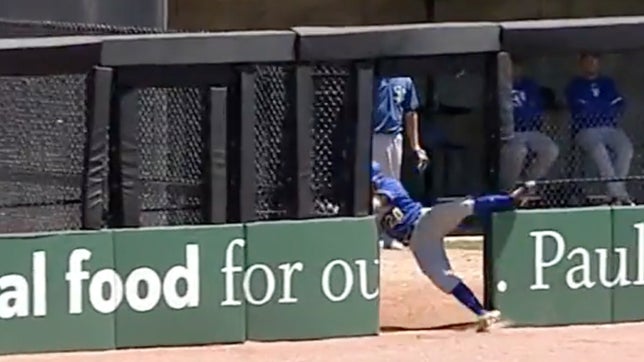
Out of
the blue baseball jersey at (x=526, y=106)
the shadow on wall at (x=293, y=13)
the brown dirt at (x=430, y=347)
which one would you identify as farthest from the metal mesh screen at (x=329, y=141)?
the shadow on wall at (x=293, y=13)

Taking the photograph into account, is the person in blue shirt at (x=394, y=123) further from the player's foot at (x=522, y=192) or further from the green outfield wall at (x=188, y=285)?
the green outfield wall at (x=188, y=285)

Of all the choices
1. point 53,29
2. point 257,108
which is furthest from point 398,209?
point 53,29

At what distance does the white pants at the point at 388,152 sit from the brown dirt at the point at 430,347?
5.36 ft

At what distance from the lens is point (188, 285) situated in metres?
9.47

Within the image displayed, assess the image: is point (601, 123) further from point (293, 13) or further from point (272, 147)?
point (293, 13)

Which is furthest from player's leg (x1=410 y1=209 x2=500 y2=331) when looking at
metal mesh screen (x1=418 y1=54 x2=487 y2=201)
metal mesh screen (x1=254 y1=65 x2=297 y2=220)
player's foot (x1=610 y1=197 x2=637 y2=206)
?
metal mesh screen (x1=418 y1=54 x2=487 y2=201)

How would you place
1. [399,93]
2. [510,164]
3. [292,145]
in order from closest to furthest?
[292,145]
[510,164]
[399,93]

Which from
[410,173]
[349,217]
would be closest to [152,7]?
[410,173]

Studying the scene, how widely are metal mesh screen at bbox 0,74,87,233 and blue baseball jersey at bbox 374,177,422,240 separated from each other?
1.85 m

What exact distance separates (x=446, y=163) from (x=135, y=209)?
4.29 m

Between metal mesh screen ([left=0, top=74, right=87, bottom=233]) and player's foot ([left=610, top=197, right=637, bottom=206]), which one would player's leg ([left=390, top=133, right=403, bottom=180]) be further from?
metal mesh screen ([left=0, top=74, right=87, bottom=233])

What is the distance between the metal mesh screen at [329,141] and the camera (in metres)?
9.86

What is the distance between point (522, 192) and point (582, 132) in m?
0.89

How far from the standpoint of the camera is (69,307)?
929 cm
